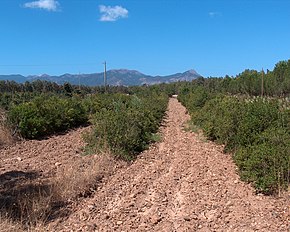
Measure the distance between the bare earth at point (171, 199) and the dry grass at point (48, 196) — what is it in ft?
0.74

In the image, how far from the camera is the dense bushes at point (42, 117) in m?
13.9

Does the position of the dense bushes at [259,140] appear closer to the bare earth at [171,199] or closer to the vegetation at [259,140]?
the vegetation at [259,140]

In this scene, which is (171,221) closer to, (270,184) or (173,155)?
(270,184)

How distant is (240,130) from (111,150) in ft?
→ 11.6

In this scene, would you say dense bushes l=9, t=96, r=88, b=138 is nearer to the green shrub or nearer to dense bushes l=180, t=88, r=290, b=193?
dense bushes l=180, t=88, r=290, b=193

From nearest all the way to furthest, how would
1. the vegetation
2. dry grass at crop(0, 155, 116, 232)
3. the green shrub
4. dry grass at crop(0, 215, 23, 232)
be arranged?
dry grass at crop(0, 215, 23, 232), dry grass at crop(0, 155, 116, 232), the green shrub, the vegetation

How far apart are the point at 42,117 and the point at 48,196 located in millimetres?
8532

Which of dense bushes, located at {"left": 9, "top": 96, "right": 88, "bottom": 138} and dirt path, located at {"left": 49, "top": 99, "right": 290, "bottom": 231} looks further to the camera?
dense bushes, located at {"left": 9, "top": 96, "right": 88, "bottom": 138}

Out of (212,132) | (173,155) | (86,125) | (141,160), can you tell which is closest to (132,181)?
(141,160)

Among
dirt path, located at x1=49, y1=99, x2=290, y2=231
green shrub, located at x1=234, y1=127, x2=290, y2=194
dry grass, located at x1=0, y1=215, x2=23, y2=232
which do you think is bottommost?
dirt path, located at x1=49, y1=99, x2=290, y2=231

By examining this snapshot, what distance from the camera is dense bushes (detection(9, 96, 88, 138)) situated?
1386 cm

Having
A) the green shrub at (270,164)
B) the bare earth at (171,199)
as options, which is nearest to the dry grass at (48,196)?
the bare earth at (171,199)

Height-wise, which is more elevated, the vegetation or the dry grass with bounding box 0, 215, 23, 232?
the vegetation

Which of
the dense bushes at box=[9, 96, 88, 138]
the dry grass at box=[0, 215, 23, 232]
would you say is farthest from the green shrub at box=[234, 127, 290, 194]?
the dense bushes at box=[9, 96, 88, 138]
